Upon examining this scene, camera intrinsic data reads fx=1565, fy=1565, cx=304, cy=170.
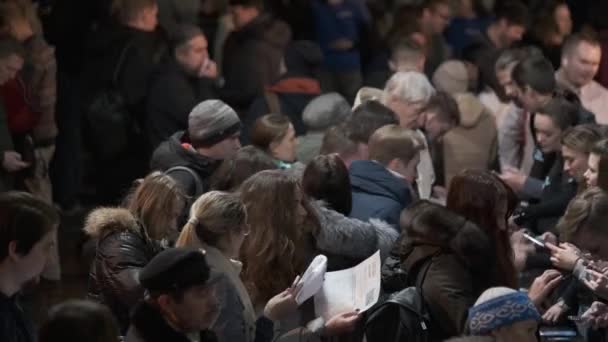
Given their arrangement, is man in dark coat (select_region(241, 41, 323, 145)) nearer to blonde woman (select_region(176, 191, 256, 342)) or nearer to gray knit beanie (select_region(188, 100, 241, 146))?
gray knit beanie (select_region(188, 100, 241, 146))

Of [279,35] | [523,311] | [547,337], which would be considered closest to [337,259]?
[547,337]

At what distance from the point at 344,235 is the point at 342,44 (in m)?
Result: 6.65

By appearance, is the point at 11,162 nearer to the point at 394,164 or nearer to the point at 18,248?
the point at 394,164

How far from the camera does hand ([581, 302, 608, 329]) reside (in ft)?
23.7

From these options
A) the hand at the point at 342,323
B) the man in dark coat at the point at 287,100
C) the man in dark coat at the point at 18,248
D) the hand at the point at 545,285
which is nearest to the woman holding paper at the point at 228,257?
the hand at the point at 342,323

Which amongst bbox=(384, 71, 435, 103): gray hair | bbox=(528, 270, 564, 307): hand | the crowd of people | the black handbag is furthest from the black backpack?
the black handbag

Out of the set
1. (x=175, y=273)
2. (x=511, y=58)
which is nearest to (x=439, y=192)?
(x=511, y=58)

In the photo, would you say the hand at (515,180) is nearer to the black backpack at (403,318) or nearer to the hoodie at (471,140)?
the hoodie at (471,140)

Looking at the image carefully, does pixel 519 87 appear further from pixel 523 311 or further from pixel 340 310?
pixel 523 311

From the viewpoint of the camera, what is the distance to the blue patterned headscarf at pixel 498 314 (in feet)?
19.4

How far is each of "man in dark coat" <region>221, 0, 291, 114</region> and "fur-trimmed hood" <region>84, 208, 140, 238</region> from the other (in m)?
5.49

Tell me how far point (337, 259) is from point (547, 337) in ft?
3.55

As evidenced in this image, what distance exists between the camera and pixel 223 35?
13656 millimetres

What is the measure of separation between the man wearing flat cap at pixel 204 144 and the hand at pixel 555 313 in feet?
6.95
